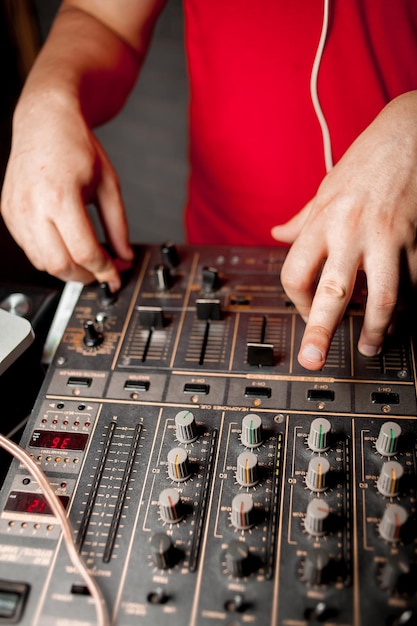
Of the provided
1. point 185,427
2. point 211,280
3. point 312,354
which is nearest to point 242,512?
point 185,427

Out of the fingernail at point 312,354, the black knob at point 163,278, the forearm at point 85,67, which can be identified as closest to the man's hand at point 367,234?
the fingernail at point 312,354

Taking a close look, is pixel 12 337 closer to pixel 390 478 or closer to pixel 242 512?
pixel 242 512

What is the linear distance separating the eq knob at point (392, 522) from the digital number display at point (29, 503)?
50 cm

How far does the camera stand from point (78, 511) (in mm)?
984

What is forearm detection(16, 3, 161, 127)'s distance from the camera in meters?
1.41

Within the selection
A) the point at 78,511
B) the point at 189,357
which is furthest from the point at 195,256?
the point at 78,511

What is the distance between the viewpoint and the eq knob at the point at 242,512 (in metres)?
0.91

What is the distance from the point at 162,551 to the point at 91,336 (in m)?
0.50

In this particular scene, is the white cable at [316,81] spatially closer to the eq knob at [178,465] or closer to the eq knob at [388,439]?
the eq knob at [388,439]

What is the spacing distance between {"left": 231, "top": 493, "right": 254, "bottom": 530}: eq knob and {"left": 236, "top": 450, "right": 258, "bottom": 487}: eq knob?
0.04 m

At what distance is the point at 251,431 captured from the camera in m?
1.01

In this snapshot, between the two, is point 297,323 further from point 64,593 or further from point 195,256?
point 64,593

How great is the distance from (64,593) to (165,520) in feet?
0.58

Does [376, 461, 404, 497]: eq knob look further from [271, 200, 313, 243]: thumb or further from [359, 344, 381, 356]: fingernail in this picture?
[271, 200, 313, 243]: thumb
